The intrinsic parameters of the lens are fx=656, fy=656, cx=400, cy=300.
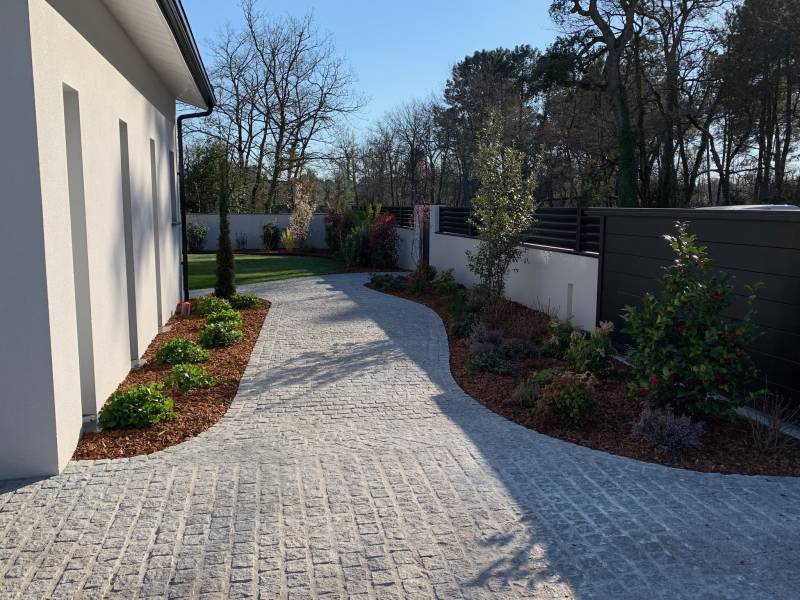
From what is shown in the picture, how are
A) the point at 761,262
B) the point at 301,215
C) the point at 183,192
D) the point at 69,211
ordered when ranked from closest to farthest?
the point at 69,211 → the point at 761,262 → the point at 183,192 → the point at 301,215

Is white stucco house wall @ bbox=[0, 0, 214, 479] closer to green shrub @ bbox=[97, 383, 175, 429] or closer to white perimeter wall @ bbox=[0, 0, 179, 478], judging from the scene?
white perimeter wall @ bbox=[0, 0, 179, 478]

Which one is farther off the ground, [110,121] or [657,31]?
[657,31]

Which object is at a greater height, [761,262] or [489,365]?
[761,262]

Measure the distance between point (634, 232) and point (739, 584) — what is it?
15.6ft

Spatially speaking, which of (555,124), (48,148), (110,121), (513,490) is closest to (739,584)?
(513,490)

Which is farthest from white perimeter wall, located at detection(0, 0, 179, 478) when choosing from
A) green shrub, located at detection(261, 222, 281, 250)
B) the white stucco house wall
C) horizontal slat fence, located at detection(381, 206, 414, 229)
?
green shrub, located at detection(261, 222, 281, 250)

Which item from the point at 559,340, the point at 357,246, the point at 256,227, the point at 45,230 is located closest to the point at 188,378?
the point at 45,230

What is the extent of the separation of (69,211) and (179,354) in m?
2.93

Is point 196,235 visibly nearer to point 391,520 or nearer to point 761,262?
point 761,262

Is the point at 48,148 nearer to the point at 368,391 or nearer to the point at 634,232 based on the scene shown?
the point at 368,391

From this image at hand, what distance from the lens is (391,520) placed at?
11.6ft

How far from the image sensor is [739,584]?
2916 mm

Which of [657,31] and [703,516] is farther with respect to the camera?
[657,31]

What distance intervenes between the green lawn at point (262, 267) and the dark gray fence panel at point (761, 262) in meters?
9.94
